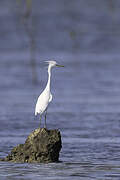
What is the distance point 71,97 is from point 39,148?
1059cm

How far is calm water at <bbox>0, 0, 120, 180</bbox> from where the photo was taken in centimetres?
1116

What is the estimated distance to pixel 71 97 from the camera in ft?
72.0

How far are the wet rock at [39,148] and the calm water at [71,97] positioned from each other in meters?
0.27

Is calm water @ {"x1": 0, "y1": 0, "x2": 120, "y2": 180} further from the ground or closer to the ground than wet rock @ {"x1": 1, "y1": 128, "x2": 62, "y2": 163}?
further from the ground

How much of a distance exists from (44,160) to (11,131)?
4.40 meters

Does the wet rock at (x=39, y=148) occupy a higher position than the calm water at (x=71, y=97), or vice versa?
the calm water at (x=71, y=97)

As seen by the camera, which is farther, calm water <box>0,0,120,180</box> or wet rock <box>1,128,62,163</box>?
wet rock <box>1,128,62,163</box>

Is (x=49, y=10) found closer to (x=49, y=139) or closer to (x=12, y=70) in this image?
(x=12, y=70)

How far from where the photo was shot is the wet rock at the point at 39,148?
37.3 feet

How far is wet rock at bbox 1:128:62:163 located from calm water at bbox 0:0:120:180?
0.27 metres

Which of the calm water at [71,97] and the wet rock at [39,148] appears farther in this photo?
the wet rock at [39,148]

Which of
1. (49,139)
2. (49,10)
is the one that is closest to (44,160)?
(49,139)

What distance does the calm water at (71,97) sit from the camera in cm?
1116

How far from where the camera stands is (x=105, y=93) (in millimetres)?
22281
